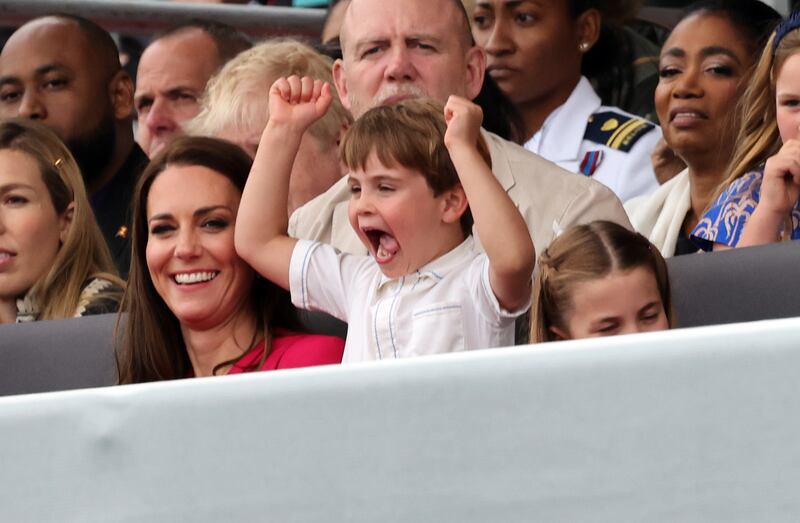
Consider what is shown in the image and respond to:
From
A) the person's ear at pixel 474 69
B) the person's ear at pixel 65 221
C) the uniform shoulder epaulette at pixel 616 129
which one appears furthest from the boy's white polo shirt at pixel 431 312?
the uniform shoulder epaulette at pixel 616 129

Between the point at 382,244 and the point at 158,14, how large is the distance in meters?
1.94

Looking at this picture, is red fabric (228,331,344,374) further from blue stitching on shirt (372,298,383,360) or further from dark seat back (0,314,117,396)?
dark seat back (0,314,117,396)

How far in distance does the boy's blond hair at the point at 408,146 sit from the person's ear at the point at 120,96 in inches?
66.5

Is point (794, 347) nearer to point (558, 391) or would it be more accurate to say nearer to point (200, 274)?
point (558, 391)

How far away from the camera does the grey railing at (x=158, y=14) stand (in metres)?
3.85

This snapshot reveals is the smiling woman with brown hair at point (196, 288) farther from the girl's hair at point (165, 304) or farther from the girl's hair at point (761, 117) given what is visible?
the girl's hair at point (761, 117)

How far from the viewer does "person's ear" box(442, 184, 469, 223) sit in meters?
2.16

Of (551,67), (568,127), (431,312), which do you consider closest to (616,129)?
(568,127)

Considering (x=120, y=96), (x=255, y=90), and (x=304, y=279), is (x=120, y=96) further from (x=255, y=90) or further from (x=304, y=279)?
(x=304, y=279)

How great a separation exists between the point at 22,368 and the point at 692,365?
1536 mm

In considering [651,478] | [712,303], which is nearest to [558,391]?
[651,478]

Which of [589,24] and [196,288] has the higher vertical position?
[589,24]

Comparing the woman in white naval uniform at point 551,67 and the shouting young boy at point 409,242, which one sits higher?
the woman in white naval uniform at point 551,67

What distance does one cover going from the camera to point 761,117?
8.95ft
